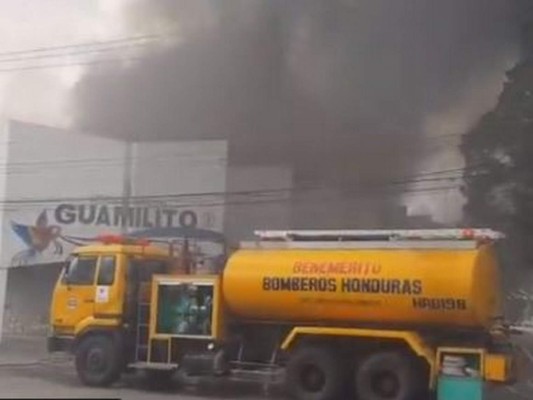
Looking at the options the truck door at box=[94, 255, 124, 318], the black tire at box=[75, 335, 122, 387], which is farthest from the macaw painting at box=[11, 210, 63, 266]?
the truck door at box=[94, 255, 124, 318]

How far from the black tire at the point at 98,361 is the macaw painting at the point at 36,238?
34.8 ft

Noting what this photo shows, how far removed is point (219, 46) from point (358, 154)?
5106 mm

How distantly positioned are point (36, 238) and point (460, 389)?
1556cm

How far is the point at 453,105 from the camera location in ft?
86.4

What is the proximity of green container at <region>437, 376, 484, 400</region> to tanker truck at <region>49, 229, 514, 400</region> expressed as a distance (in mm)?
131

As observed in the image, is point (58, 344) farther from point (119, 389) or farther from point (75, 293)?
point (119, 389)

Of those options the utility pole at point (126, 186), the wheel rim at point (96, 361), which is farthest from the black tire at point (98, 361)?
the utility pole at point (126, 186)

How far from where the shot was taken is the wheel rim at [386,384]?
1318cm

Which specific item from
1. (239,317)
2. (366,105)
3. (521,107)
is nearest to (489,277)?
(239,317)

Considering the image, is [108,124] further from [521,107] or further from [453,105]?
[521,107]

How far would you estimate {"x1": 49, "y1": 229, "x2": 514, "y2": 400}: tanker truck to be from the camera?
42.5ft

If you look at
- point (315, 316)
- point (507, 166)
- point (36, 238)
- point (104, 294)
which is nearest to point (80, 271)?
point (104, 294)

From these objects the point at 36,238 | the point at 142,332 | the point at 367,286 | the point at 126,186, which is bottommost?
the point at 142,332

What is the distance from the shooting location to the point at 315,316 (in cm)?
1373
